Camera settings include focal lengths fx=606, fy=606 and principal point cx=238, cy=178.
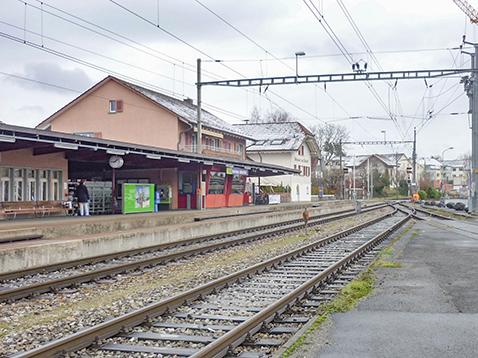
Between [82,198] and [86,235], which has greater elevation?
[82,198]

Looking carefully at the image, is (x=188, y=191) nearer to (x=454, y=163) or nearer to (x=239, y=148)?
(x=239, y=148)

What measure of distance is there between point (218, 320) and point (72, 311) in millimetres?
2460

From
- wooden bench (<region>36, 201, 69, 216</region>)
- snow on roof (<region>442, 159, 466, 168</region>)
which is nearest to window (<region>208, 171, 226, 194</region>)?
wooden bench (<region>36, 201, 69, 216</region>)

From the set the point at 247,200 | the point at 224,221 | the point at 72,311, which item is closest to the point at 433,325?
the point at 72,311

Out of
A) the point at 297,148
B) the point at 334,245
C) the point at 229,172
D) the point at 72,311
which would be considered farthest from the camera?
the point at 297,148

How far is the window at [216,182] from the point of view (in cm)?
4050

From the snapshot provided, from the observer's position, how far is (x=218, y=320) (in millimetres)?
8359

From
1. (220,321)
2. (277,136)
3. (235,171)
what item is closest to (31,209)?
(235,171)

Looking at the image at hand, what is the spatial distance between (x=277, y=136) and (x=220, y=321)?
66.6m

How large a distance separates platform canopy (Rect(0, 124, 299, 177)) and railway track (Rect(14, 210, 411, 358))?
35.7ft

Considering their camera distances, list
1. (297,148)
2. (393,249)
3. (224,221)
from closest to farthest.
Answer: (393,249) < (224,221) < (297,148)

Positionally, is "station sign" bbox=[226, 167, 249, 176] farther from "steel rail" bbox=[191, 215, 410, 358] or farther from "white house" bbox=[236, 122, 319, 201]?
"steel rail" bbox=[191, 215, 410, 358]

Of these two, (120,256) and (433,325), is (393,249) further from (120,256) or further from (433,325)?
(433,325)

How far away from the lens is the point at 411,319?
318 inches
